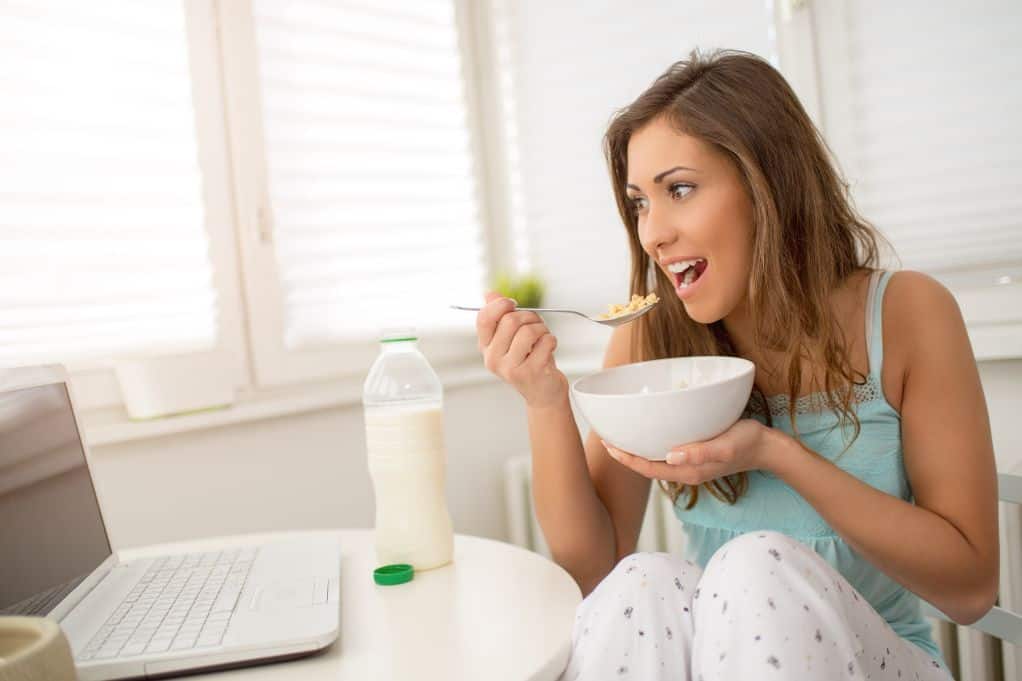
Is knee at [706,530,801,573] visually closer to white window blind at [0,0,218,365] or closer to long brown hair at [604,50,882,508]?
long brown hair at [604,50,882,508]

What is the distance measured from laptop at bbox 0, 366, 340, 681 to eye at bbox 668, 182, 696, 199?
0.63 metres

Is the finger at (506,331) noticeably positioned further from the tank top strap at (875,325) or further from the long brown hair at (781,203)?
the tank top strap at (875,325)

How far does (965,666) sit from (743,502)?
1.86 ft

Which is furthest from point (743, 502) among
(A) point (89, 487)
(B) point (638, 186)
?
(A) point (89, 487)

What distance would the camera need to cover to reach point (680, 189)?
1119 mm

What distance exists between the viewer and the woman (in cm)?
93

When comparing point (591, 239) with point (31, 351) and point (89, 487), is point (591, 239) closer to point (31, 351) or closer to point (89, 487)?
point (31, 351)

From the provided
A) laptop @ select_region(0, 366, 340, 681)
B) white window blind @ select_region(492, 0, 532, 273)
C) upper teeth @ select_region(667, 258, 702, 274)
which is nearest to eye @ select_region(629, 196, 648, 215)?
upper teeth @ select_region(667, 258, 702, 274)

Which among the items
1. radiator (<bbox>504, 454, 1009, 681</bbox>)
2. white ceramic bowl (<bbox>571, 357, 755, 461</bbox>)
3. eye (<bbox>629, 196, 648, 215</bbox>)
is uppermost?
eye (<bbox>629, 196, 648, 215</bbox>)

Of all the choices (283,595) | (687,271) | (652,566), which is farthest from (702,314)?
(283,595)

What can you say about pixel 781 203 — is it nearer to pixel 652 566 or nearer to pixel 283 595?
pixel 652 566

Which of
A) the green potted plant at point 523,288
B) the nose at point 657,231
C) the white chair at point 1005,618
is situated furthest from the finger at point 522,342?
the green potted plant at point 523,288

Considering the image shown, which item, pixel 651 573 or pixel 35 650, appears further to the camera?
pixel 651 573

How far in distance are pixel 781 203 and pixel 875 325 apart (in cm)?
20
